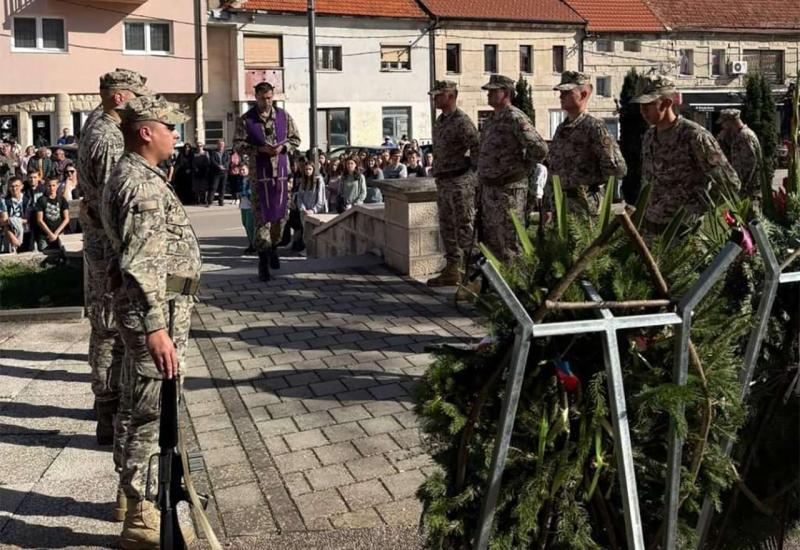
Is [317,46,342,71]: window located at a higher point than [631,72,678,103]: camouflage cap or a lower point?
higher

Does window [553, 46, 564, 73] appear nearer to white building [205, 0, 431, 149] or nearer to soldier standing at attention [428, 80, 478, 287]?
white building [205, 0, 431, 149]

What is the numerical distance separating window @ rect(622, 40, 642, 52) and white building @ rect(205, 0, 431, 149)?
10.8m

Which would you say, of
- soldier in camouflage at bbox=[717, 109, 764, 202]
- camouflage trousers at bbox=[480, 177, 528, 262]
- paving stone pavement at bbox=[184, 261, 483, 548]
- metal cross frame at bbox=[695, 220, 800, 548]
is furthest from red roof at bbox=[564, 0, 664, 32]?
metal cross frame at bbox=[695, 220, 800, 548]

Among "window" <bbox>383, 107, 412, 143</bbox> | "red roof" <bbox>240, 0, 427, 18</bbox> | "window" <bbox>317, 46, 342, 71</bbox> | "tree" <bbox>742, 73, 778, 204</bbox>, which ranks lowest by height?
"tree" <bbox>742, 73, 778, 204</bbox>

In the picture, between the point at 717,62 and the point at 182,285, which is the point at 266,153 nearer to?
the point at 182,285

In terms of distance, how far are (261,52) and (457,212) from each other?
104 feet

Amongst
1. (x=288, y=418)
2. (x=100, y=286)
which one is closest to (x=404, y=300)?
(x=288, y=418)

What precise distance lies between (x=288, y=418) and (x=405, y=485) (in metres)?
1.37

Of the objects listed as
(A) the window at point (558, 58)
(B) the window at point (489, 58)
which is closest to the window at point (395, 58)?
(B) the window at point (489, 58)

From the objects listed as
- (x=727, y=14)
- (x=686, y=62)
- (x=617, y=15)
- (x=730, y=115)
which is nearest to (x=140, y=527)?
(x=730, y=115)

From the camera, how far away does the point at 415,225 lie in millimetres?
10391

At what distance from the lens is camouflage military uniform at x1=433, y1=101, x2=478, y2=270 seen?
9297 mm

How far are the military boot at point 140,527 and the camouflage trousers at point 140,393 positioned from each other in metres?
0.05

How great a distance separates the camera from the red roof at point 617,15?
47.3 metres
